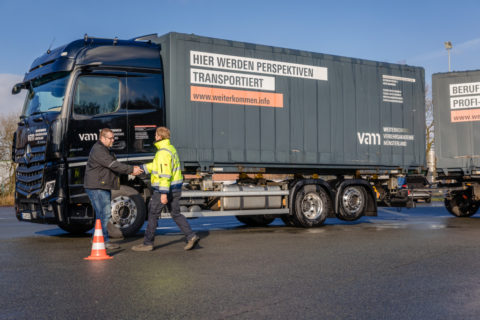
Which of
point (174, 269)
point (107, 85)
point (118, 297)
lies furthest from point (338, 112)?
point (118, 297)

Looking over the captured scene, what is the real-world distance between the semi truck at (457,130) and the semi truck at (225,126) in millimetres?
1552

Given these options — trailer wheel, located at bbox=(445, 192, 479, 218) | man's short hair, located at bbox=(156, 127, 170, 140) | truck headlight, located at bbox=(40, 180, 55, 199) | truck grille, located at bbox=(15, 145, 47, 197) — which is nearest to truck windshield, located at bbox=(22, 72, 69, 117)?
truck grille, located at bbox=(15, 145, 47, 197)

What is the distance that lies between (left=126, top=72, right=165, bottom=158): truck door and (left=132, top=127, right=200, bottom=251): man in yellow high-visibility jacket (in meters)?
1.68

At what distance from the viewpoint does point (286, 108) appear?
40.4ft

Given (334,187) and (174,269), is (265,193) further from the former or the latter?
(174,269)

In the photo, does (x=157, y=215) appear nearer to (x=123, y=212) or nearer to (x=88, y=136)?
(x=123, y=212)

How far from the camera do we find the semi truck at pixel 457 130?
603 inches

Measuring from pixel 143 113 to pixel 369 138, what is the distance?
5756mm

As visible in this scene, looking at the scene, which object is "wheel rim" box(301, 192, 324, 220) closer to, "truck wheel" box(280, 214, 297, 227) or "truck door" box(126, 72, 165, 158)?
"truck wheel" box(280, 214, 297, 227)

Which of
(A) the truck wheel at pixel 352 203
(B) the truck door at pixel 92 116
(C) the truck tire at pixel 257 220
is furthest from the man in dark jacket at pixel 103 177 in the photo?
(A) the truck wheel at pixel 352 203

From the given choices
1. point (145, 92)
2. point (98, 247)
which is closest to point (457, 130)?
point (145, 92)

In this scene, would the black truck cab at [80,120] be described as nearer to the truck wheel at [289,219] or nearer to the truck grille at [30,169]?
the truck grille at [30,169]

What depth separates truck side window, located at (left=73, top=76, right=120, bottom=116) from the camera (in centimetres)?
995

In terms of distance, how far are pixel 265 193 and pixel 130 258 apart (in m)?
4.70
